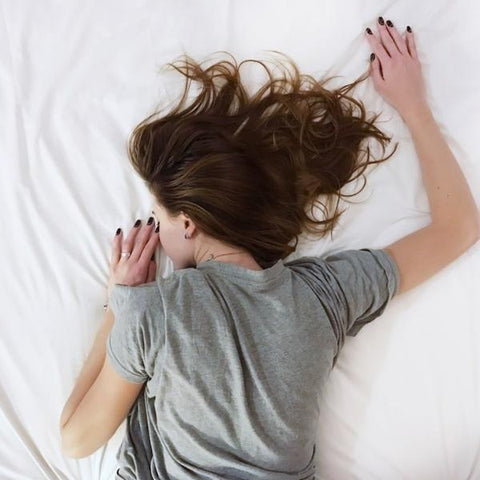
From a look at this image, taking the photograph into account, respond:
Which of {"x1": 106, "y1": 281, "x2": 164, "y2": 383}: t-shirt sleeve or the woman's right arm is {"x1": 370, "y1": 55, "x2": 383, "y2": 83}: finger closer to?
the woman's right arm

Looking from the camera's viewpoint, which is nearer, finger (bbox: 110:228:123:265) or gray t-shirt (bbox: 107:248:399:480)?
gray t-shirt (bbox: 107:248:399:480)

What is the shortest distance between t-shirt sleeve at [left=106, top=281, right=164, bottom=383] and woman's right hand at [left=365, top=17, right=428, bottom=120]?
0.62m

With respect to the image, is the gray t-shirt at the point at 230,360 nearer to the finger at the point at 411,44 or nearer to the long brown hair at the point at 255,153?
the long brown hair at the point at 255,153

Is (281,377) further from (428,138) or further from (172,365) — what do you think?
(428,138)

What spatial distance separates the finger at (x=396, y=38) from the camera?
125 cm

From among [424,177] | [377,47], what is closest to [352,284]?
[424,177]

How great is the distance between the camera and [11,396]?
1.18 metres

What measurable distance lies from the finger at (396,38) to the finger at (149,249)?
24.2 inches

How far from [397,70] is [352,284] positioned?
1.51 feet

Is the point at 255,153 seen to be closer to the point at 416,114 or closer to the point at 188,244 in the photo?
the point at 188,244

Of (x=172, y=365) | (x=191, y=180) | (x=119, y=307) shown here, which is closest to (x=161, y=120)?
(x=191, y=180)

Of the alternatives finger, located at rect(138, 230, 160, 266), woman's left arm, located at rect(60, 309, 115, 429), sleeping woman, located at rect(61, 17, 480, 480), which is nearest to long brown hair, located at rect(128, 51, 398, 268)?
sleeping woman, located at rect(61, 17, 480, 480)

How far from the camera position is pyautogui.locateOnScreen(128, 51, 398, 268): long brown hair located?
3.43 feet

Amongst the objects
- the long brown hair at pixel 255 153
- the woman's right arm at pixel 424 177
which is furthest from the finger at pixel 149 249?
the woman's right arm at pixel 424 177
